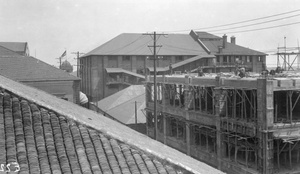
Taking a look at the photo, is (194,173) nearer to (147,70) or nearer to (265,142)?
(265,142)

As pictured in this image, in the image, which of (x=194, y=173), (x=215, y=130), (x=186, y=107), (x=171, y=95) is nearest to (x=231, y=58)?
(x=171, y=95)

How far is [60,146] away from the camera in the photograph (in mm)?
7867

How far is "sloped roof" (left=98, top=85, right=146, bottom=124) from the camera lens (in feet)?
147

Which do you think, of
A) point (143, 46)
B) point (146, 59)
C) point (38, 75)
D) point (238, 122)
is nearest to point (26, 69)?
point (38, 75)

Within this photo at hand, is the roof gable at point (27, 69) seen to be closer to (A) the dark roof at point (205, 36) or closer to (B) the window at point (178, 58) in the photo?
(B) the window at point (178, 58)

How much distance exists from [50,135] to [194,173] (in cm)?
342

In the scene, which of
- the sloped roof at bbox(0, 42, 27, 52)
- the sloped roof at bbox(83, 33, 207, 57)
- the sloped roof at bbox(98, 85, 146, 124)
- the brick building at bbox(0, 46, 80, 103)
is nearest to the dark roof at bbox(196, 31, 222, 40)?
the sloped roof at bbox(83, 33, 207, 57)

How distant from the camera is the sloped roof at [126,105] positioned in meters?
44.7

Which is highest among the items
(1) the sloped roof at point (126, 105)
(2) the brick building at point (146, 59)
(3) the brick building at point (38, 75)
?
(2) the brick building at point (146, 59)

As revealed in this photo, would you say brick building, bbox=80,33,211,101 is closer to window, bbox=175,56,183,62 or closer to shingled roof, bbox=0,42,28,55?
window, bbox=175,56,183,62

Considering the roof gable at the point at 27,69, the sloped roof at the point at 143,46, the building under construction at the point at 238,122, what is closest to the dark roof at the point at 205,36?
the sloped roof at the point at 143,46

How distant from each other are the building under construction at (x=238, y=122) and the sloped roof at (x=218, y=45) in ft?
124

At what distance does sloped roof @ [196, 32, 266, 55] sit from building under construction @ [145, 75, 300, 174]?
37.7 metres

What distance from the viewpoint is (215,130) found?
28.2m
